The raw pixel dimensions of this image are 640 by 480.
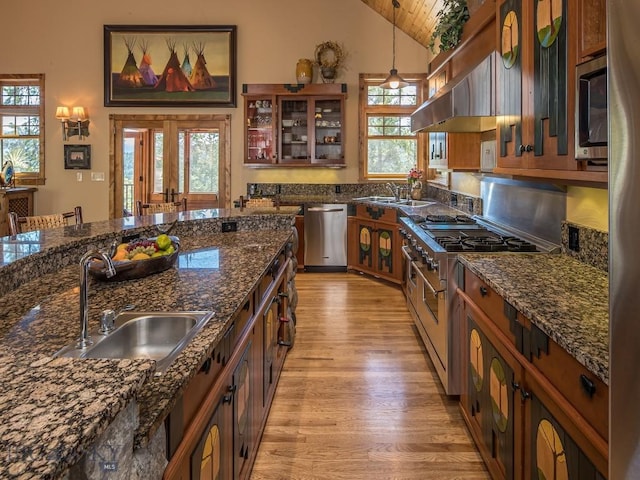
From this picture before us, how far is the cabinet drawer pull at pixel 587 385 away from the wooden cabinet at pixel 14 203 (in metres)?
6.80

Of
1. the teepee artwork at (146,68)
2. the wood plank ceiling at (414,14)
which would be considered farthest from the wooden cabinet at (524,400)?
the teepee artwork at (146,68)

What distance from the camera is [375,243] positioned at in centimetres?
584

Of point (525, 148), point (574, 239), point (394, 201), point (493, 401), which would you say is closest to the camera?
point (493, 401)

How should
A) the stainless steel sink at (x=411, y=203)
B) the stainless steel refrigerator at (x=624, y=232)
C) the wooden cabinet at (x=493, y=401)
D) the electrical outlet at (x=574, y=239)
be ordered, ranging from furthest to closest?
the stainless steel sink at (x=411, y=203) → the electrical outlet at (x=574, y=239) → the wooden cabinet at (x=493, y=401) → the stainless steel refrigerator at (x=624, y=232)

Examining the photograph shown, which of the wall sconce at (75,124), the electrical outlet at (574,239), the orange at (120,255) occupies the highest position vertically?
the wall sconce at (75,124)

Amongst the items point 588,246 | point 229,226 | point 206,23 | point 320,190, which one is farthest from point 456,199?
point 206,23

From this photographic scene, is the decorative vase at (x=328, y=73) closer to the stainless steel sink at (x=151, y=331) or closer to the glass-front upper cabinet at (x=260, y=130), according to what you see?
the glass-front upper cabinet at (x=260, y=130)

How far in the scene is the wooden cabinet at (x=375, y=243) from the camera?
5.48m

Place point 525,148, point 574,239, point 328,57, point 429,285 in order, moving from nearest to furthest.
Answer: point 525,148
point 574,239
point 429,285
point 328,57

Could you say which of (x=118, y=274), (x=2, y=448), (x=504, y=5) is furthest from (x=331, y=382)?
(x=2, y=448)

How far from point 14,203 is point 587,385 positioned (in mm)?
7209

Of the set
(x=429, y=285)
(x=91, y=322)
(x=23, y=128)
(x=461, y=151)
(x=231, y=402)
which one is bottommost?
(x=231, y=402)

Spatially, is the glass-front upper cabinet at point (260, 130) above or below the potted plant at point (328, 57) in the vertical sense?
below

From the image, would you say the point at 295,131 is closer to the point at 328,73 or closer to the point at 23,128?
the point at 328,73
